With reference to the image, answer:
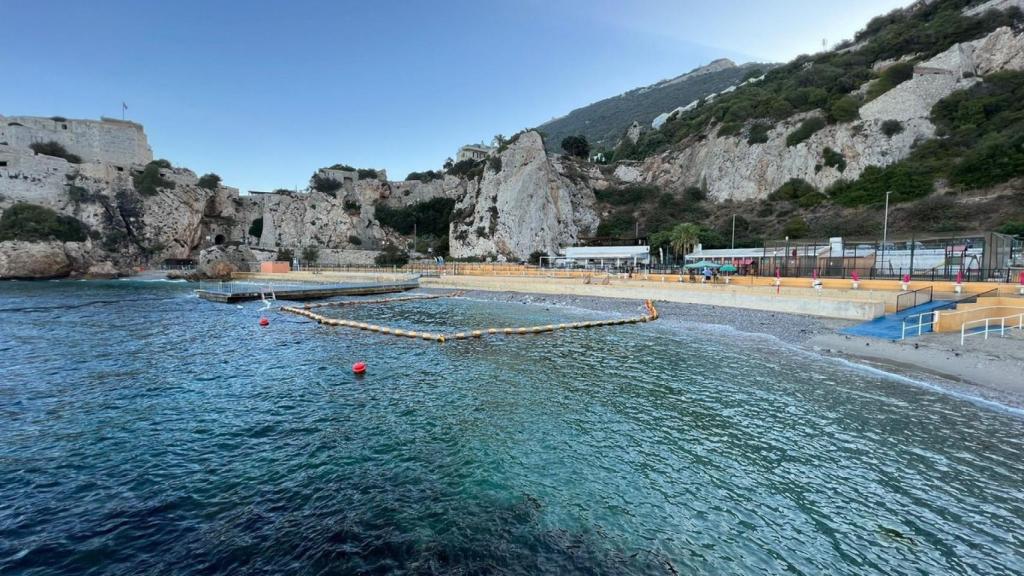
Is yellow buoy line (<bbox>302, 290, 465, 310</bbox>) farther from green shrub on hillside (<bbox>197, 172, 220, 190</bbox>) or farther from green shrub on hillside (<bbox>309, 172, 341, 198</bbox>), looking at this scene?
green shrub on hillside (<bbox>197, 172, 220, 190</bbox>)

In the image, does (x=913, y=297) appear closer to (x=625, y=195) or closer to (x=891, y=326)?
(x=891, y=326)

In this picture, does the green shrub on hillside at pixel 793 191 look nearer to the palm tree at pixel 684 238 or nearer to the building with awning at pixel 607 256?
the palm tree at pixel 684 238

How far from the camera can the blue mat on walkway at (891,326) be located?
47.5 ft

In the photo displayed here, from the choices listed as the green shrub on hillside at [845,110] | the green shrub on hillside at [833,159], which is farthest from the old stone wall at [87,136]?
the green shrub on hillside at [845,110]

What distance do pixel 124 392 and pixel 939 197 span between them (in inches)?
2536

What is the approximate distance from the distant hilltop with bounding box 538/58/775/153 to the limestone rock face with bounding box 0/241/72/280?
107591 mm

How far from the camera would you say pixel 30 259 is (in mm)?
47531

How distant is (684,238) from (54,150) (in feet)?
317

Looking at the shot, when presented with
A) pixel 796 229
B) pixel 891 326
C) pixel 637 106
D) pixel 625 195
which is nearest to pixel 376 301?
pixel 891 326

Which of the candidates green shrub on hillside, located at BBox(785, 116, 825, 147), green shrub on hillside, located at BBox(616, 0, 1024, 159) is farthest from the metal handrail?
green shrub on hillside, located at BBox(616, 0, 1024, 159)

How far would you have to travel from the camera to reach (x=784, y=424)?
26.1ft

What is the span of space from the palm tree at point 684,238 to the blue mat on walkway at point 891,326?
27726 millimetres

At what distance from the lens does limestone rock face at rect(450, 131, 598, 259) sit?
55.4 metres

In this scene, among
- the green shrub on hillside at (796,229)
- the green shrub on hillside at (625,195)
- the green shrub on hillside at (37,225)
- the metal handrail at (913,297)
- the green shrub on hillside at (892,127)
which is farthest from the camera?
the green shrub on hillside at (625,195)
